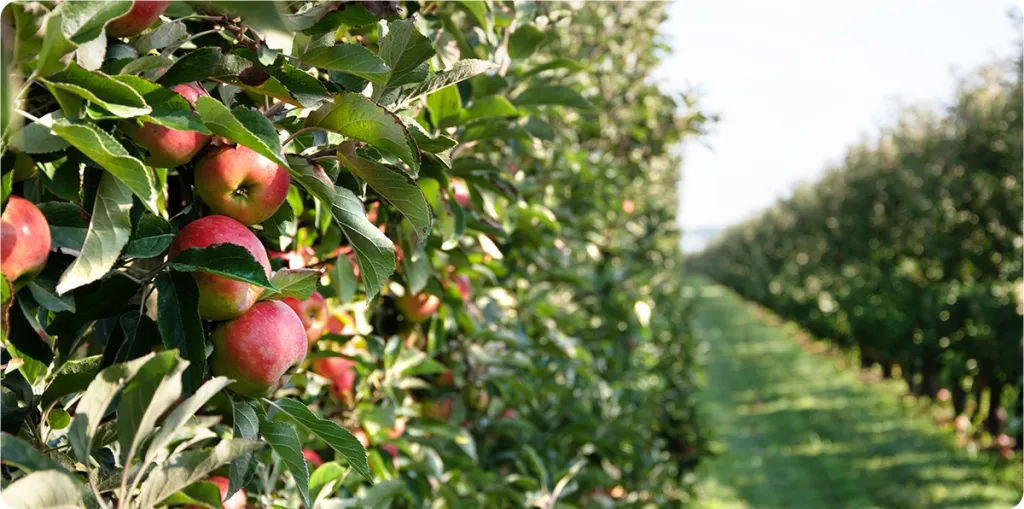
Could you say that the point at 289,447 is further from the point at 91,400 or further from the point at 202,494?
the point at 91,400

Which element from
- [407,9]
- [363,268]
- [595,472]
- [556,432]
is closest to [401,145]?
[363,268]

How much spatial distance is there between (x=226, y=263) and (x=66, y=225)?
152 millimetres

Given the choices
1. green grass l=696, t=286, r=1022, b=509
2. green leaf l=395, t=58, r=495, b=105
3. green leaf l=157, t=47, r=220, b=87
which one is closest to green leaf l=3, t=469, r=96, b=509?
green leaf l=157, t=47, r=220, b=87

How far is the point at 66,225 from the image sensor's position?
0.69 m

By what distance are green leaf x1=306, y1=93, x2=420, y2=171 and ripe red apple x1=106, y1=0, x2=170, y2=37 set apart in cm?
16

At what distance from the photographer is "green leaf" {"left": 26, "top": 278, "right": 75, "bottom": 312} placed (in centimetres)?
66

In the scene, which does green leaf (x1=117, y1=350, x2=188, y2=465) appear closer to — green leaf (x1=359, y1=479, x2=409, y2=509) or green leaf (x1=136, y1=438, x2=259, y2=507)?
green leaf (x1=136, y1=438, x2=259, y2=507)

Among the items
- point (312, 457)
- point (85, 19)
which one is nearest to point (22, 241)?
point (85, 19)

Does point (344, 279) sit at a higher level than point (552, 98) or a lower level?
lower

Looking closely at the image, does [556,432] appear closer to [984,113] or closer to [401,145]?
[401,145]

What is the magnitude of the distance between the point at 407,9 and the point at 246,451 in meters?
0.77

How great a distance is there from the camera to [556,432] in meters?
2.57

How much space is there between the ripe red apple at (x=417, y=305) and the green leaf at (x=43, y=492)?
0.95 metres

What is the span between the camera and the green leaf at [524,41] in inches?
59.5
